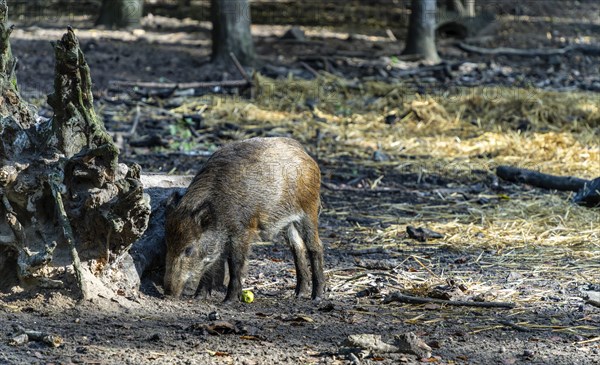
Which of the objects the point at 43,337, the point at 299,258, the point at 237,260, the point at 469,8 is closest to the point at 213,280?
the point at 237,260

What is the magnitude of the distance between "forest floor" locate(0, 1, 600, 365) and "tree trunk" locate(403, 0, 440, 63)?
48 cm

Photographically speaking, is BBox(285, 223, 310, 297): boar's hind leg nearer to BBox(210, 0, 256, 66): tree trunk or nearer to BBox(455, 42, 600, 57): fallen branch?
BBox(210, 0, 256, 66): tree trunk

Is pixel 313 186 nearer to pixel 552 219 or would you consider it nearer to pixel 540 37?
pixel 552 219

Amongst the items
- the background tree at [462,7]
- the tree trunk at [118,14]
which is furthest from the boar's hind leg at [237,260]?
the background tree at [462,7]

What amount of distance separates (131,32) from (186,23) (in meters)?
2.04

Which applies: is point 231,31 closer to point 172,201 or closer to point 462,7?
point 462,7

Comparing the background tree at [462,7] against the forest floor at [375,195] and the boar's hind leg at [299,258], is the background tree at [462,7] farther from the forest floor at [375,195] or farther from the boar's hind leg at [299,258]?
the boar's hind leg at [299,258]

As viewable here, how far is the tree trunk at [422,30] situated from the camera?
16766 mm

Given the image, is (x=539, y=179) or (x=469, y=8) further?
(x=469, y=8)

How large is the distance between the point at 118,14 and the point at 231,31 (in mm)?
4328

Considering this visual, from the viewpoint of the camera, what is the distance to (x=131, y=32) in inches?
725

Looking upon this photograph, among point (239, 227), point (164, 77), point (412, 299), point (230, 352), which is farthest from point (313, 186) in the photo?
point (164, 77)

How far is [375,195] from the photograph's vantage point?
30.3 feet

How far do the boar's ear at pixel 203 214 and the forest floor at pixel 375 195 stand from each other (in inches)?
20.4
